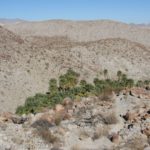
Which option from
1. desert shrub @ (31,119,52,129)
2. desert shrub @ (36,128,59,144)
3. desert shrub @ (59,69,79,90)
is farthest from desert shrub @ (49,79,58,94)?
desert shrub @ (36,128,59,144)

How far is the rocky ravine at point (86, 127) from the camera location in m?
20.1

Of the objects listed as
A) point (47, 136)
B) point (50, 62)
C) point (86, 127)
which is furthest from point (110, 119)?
point (50, 62)

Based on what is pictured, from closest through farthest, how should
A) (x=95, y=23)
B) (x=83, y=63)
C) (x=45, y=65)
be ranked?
(x=45, y=65)
(x=83, y=63)
(x=95, y=23)

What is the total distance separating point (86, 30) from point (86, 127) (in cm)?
12449

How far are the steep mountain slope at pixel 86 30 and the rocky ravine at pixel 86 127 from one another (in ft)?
356

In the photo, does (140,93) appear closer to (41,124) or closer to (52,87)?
(41,124)

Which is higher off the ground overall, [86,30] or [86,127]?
[86,30]

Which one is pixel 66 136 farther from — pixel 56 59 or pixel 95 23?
pixel 95 23

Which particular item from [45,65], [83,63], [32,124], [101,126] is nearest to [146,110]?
[101,126]

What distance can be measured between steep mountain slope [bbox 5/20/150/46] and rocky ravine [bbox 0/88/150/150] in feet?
356

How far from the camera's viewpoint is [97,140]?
20.9 metres

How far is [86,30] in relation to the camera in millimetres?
145500

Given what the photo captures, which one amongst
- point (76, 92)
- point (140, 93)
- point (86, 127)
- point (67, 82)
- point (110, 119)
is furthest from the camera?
point (67, 82)

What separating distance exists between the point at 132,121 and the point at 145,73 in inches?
2195
